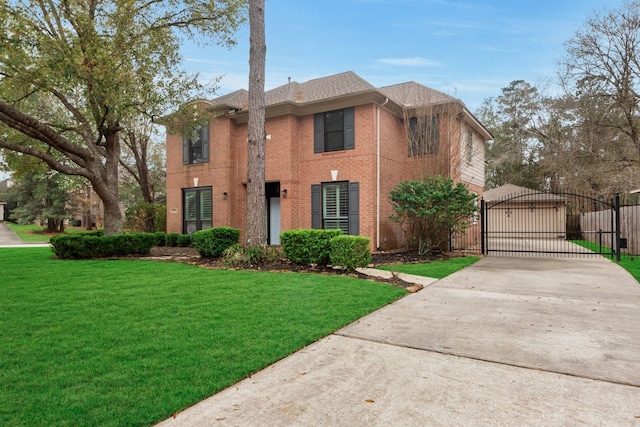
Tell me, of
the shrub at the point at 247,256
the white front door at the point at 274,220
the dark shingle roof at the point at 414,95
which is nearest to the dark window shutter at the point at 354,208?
the dark shingle roof at the point at 414,95

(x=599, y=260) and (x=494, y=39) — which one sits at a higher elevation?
(x=494, y=39)

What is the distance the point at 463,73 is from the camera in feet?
53.4

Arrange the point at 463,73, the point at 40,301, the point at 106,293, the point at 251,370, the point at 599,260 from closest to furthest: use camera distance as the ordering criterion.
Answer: the point at 251,370, the point at 40,301, the point at 106,293, the point at 599,260, the point at 463,73

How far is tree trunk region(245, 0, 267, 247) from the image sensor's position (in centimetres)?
895

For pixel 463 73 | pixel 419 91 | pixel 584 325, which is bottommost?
pixel 584 325

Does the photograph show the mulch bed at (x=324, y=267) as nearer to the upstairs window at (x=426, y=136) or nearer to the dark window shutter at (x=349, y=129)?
the upstairs window at (x=426, y=136)

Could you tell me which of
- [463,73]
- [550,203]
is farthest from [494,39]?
[550,203]

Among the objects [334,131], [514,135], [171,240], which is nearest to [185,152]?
[171,240]

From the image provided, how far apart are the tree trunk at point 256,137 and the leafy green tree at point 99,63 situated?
346 centimetres

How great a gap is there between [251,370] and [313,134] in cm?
1061

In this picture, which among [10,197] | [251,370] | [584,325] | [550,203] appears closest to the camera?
[251,370]

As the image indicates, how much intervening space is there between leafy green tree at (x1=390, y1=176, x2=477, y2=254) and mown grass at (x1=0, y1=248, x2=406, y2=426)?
175 inches

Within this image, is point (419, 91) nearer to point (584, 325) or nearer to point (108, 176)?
point (584, 325)

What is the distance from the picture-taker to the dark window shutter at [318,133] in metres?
12.6
